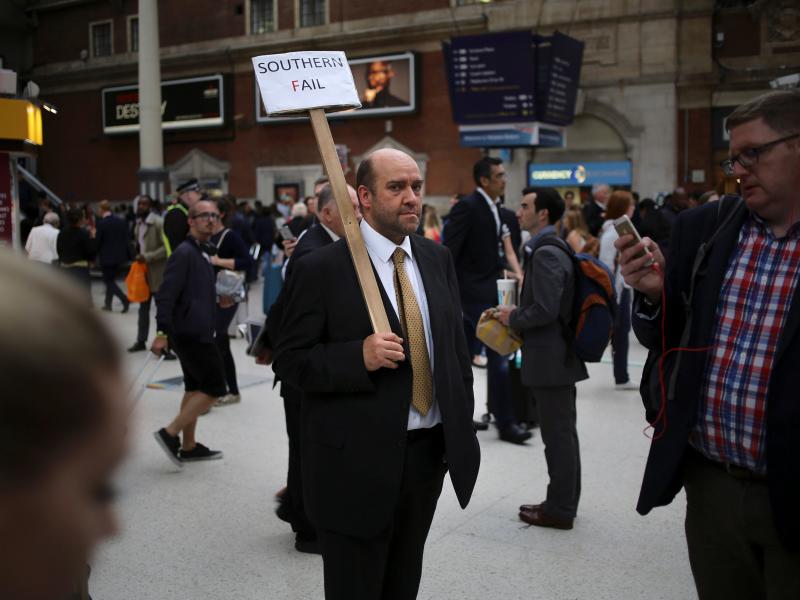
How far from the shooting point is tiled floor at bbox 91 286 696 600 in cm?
425

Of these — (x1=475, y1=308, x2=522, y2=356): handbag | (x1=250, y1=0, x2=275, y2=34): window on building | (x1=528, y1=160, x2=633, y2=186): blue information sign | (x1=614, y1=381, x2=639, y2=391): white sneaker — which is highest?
(x1=250, y1=0, x2=275, y2=34): window on building

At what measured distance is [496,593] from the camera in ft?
13.7

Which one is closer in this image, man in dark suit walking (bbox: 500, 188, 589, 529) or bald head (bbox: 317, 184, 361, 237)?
bald head (bbox: 317, 184, 361, 237)

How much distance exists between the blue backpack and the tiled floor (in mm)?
1077

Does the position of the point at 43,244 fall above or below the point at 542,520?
above

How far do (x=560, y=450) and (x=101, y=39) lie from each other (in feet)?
108

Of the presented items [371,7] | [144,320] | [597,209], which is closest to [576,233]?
[597,209]

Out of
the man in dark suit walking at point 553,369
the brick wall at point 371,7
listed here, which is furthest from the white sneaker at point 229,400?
the brick wall at point 371,7

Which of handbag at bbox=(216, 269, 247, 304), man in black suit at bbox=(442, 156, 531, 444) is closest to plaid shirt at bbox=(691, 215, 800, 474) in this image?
man in black suit at bbox=(442, 156, 531, 444)

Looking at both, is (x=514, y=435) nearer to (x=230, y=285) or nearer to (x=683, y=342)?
(x=230, y=285)

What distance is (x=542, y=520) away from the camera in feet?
16.6

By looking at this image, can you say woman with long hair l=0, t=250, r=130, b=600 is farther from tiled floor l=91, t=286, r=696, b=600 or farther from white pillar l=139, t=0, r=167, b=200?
white pillar l=139, t=0, r=167, b=200

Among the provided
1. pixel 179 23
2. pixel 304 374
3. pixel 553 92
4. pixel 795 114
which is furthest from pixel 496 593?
pixel 179 23

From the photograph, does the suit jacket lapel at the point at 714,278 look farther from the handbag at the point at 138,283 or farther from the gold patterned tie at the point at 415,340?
the handbag at the point at 138,283
